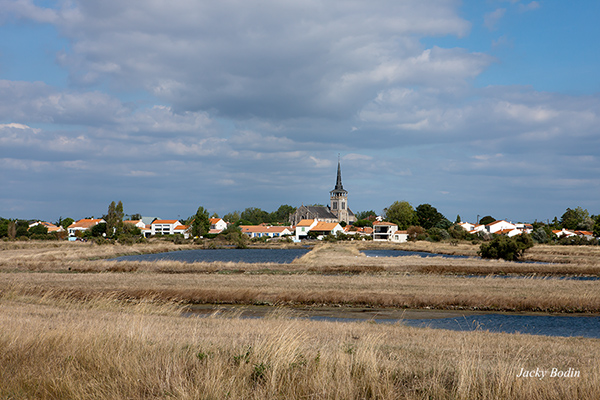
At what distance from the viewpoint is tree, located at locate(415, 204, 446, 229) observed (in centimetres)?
15862

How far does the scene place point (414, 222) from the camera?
161 m

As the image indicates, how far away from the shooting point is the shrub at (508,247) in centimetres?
6188

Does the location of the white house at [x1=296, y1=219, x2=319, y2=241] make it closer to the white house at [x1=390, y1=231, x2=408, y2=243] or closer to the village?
the village

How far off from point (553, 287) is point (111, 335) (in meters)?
29.9

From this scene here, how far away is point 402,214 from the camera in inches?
6398

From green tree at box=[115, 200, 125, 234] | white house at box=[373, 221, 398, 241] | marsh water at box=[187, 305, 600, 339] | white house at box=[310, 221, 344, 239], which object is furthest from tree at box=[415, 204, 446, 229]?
marsh water at box=[187, 305, 600, 339]

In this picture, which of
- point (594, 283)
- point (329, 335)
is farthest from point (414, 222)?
point (329, 335)

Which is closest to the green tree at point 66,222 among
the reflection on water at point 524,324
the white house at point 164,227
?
the white house at point 164,227

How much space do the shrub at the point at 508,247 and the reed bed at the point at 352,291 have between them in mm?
28821

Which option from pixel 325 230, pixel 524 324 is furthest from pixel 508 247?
pixel 325 230

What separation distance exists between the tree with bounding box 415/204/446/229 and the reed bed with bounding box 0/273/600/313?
127 meters

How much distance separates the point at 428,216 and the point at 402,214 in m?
8.99

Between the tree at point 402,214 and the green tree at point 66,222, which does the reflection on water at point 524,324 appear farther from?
the green tree at point 66,222

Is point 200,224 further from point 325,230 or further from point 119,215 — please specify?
point 325,230
